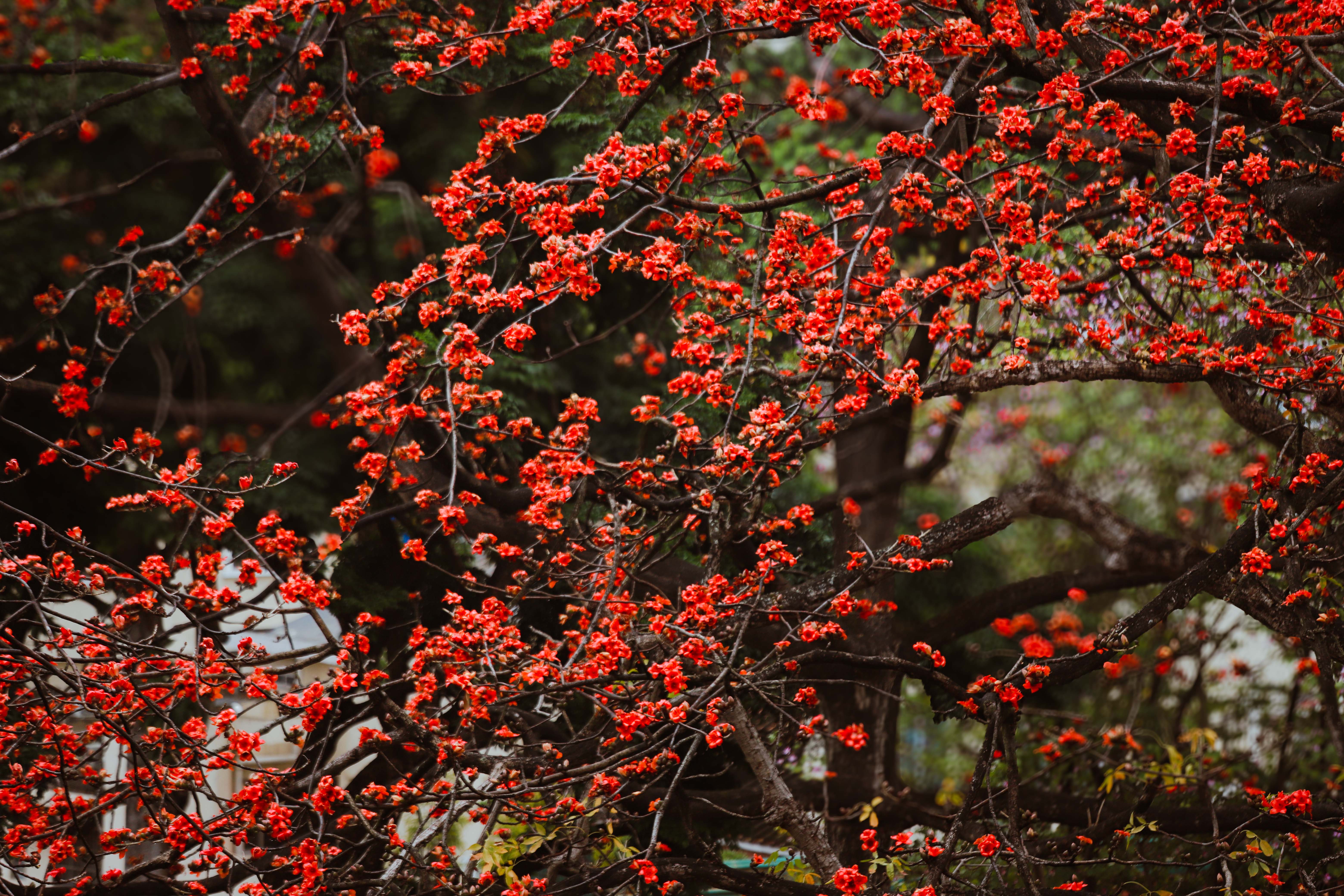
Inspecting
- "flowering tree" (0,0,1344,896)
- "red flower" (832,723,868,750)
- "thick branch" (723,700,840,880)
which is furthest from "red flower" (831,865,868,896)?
"red flower" (832,723,868,750)

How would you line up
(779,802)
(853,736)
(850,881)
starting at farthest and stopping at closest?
(853,736) → (779,802) → (850,881)

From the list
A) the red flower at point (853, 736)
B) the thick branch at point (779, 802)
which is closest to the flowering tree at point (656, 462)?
the thick branch at point (779, 802)

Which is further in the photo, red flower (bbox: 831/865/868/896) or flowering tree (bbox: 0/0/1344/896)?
flowering tree (bbox: 0/0/1344/896)

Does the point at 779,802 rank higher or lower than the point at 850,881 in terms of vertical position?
higher

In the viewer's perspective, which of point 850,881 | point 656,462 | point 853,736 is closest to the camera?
point 850,881

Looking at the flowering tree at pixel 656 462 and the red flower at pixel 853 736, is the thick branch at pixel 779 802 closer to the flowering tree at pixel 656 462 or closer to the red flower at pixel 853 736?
the flowering tree at pixel 656 462

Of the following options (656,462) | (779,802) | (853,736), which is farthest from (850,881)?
(656,462)

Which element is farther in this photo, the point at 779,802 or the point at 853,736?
the point at 853,736

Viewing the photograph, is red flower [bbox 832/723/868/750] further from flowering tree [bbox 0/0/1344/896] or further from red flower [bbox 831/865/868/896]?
red flower [bbox 831/865/868/896]

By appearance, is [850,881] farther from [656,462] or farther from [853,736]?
[656,462]

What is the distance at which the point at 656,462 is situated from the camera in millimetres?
3906

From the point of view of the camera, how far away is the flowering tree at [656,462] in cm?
373

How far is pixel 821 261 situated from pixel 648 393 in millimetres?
3232

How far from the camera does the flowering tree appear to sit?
12.2 ft
